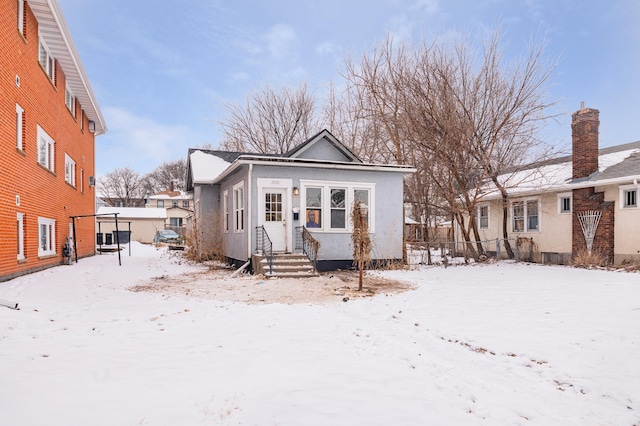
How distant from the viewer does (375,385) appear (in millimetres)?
3639

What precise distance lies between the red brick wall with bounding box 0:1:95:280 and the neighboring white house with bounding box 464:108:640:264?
15740mm

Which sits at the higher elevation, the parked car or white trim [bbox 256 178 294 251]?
white trim [bbox 256 178 294 251]

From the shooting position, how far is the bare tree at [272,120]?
2881 cm

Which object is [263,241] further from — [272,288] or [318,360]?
[318,360]

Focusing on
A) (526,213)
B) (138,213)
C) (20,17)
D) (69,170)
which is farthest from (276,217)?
(138,213)

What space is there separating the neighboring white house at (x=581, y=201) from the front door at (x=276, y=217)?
873cm

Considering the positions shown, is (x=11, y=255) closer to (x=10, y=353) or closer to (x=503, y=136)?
(x=10, y=353)

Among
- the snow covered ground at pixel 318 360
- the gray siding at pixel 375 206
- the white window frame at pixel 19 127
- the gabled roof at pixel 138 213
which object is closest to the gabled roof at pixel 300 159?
the gray siding at pixel 375 206

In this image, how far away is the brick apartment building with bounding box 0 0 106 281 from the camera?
8.99m

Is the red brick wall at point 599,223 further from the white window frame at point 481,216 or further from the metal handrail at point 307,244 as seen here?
the metal handrail at point 307,244

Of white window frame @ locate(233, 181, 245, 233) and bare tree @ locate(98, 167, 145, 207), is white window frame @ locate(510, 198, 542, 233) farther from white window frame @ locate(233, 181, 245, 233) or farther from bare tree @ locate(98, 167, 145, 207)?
bare tree @ locate(98, 167, 145, 207)

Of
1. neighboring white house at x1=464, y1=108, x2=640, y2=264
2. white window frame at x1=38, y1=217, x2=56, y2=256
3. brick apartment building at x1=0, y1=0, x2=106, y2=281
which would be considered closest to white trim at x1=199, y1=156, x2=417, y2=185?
neighboring white house at x1=464, y1=108, x2=640, y2=264

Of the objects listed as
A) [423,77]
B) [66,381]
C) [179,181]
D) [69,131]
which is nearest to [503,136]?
[423,77]

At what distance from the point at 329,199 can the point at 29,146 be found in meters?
8.78
